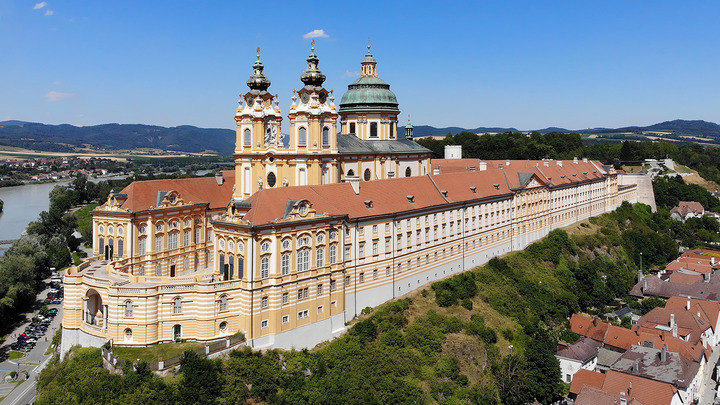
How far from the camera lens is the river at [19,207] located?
109875 mm

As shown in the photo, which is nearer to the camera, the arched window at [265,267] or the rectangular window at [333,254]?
the arched window at [265,267]

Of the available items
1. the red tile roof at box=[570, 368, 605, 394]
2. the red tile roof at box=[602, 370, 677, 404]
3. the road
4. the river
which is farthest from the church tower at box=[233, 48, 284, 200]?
the river

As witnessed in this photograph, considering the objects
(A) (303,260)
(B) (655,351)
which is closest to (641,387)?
(B) (655,351)

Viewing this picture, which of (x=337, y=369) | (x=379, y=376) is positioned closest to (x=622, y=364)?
(x=379, y=376)

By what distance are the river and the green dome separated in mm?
58879

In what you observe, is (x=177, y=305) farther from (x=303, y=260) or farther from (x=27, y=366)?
(x=27, y=366)

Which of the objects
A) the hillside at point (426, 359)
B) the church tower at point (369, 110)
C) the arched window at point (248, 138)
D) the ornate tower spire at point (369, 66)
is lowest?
the hillside at point (426, 359)

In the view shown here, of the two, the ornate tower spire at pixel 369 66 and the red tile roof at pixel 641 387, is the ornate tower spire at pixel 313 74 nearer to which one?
the ornate tower spire at pixel 369 66

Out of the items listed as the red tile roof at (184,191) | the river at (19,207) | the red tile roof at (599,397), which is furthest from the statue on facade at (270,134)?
the river at (19,207)

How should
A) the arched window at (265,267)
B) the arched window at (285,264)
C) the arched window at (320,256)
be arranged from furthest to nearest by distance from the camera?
the arched window at (320,256) < the arched window at (285,264) < the arched window at (265,267)

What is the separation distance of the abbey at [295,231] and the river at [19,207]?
51.6 m

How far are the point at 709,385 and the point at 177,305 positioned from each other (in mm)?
44761

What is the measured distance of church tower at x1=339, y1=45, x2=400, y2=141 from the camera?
68875 millimetres

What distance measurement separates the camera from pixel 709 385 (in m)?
49.4
